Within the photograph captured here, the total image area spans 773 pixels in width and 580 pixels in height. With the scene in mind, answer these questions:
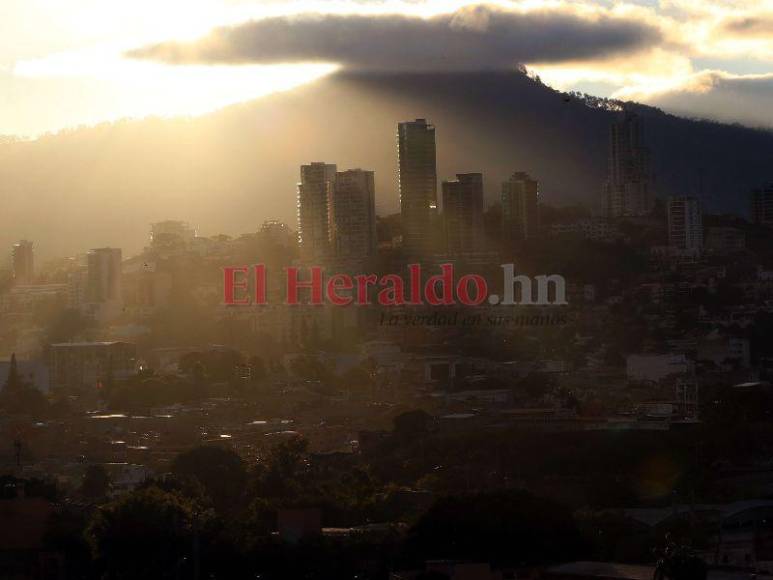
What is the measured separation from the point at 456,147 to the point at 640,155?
20.0ft

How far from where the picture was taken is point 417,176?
55.2 m

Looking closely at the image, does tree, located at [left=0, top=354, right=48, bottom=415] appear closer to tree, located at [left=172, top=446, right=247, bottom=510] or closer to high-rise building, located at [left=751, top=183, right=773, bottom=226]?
tree, located at [left=172, top=446, right=247, bottom=510]

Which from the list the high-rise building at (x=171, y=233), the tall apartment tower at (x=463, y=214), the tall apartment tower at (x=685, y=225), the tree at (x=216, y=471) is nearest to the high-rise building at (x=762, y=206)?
the tall apartment tower at (x=685, y=225)

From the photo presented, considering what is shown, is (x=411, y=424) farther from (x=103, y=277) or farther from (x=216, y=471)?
(x=103, y=277)

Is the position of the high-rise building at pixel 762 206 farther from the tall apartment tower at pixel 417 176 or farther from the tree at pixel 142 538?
the tree at pixel 142 538

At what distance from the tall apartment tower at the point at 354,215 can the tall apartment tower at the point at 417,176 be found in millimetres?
1300

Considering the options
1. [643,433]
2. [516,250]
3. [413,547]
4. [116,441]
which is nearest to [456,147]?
[516,250]

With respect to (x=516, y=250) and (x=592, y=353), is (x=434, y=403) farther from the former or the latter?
(x=516, y=250)

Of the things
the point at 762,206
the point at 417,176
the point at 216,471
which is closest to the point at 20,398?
the point at 216,471

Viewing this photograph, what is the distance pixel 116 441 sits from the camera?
36.1 meters

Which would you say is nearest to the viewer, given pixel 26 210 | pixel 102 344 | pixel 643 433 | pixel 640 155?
pixel 643 433

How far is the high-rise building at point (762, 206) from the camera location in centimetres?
5969

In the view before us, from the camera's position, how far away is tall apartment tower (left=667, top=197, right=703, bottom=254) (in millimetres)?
54812

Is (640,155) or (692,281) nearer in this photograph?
(692,281)
